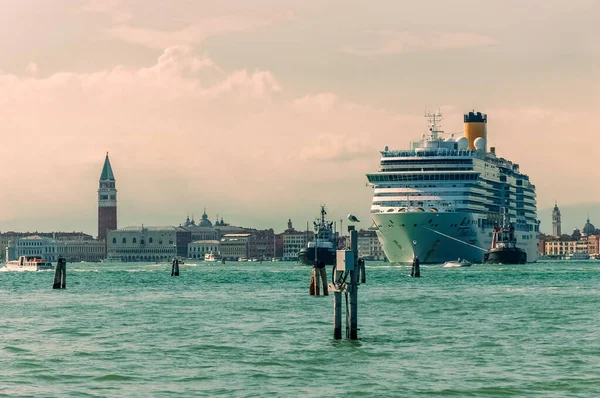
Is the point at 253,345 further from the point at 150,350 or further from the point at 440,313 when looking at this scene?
the point at 440,313

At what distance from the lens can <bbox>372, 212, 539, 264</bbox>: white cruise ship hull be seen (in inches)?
4916

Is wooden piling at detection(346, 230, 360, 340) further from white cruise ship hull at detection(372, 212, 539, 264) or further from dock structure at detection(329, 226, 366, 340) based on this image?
white cruise ship hull at detection(372, 212, 539, 264)

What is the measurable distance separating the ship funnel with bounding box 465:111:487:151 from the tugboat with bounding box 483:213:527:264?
27.6 metres

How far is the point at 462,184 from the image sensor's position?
130500 millimetres

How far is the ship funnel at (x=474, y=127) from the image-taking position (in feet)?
553

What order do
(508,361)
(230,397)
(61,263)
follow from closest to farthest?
1. (230,397)
2. (508,361)
3. (61,263)

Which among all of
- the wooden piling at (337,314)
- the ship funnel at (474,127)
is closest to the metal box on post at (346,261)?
the wooden piling at (337,314)

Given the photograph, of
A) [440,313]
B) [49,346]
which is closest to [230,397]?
[49,346]

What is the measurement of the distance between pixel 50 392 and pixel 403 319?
786 inches

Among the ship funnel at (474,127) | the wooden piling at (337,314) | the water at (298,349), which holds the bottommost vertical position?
the water at (298,349)

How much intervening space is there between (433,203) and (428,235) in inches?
138

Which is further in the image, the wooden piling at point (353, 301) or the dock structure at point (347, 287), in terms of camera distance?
the wooden piling at point (353, 301)

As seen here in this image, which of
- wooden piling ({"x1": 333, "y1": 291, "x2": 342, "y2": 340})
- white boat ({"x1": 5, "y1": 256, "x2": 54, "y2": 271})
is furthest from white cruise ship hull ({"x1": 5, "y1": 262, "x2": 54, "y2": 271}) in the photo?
wooden piling ({"x1": 333, "y1": 291, "x2": 342, "y2": 340})

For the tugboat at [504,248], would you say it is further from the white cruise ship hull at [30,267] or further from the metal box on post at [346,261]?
the metal box on post at [346,261]
